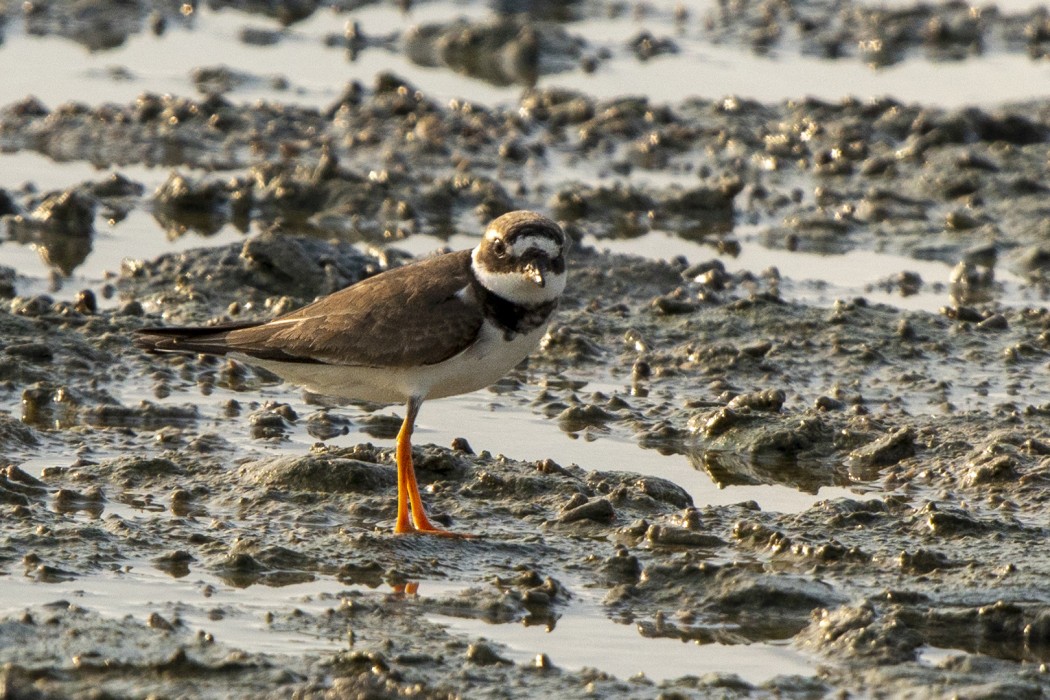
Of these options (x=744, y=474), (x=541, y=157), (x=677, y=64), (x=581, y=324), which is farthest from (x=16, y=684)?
(x=677, y=64)

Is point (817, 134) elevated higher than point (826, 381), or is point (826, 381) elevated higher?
point (817, 134)

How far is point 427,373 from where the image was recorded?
316 inches

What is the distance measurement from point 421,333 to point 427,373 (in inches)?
8.3

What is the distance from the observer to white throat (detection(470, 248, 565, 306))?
26.1 ft

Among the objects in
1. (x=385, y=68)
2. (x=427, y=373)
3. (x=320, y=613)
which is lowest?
(x=320, y=613)

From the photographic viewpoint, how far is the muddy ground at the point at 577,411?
257 inches

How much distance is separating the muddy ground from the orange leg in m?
0.15

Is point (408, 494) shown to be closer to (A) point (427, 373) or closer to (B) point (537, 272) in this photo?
(A) point (427, 373)

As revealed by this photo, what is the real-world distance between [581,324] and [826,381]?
165 cm

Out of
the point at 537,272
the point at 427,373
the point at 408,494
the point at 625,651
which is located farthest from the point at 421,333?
the point at 625,651

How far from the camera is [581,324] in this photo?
10891mm

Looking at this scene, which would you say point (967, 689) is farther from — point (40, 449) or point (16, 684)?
point (40, 449)

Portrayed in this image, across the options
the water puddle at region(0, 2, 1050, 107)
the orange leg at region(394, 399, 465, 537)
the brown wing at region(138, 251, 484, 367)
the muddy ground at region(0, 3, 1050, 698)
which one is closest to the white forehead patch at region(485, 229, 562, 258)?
the brown wing at region(138, 251, 484, 367)

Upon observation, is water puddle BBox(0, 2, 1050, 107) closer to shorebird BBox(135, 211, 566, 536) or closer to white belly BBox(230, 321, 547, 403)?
shorebird BBox(135, 211, 566, 536)
